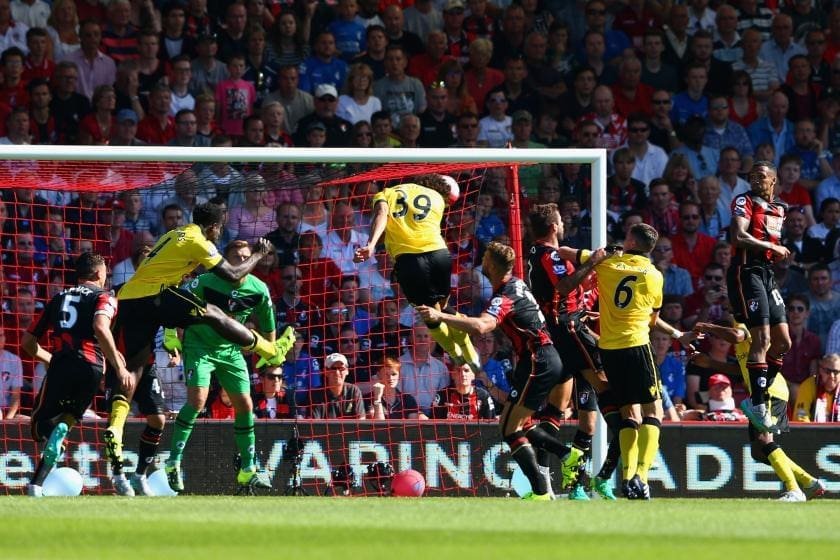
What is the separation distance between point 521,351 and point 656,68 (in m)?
8.33

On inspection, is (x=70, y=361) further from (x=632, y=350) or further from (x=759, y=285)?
(x=759, y=285)

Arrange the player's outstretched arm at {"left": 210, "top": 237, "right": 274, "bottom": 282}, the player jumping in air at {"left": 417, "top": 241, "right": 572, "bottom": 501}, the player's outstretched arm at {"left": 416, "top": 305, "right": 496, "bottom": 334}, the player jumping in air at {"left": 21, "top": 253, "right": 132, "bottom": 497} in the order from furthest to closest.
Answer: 1. the player's outstretched arm at {"left": 210, "top": 237, "right": 274, "bottom": 282}
2. the player jumping in air at {"left": 21, "top": 253, "right": 132, "bottom": 497}
3. the player jumping in air at {"left": 417, "top": 241, "right": 572, "bottom": 501}
4. the player's outstretched arm at {"left": 416, "top": 305, "right": 496, "bottom": 334}

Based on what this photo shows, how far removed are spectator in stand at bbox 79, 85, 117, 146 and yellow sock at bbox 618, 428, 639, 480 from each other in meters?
7.41

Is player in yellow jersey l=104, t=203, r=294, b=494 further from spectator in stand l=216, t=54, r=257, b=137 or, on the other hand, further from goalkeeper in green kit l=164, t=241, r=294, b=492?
spectator in stand l=216, t=54, r=257, b=137

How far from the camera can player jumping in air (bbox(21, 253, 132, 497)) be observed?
11.7m

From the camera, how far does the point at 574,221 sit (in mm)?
16656

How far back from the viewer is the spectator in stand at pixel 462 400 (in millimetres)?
14086

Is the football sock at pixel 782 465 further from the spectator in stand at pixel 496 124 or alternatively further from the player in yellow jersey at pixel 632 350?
the spectator in stand at pixel 496 124

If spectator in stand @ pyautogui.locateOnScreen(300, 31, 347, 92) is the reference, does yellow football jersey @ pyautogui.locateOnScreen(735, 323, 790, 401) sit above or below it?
below

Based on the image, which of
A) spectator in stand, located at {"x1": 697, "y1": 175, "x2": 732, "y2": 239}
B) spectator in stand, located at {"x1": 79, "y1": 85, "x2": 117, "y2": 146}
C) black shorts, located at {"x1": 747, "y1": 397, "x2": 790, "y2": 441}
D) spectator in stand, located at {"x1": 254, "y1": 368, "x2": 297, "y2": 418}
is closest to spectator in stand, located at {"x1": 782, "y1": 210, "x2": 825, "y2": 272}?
spectator in stand, located at {"x1": 697, "y1": 175, "x2": 732, "y2": 239}

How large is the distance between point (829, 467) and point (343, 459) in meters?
4.24

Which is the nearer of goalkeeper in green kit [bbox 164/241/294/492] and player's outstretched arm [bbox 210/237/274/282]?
player's outstretched arm [bbox 210/237/274/282]

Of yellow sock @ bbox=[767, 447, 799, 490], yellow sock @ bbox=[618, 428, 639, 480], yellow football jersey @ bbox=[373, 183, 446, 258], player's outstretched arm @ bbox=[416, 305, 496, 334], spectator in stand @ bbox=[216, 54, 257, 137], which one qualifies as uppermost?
spectator in stand @ bbox=[216, 54, 257, 137]

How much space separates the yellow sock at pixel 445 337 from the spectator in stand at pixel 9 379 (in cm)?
420
